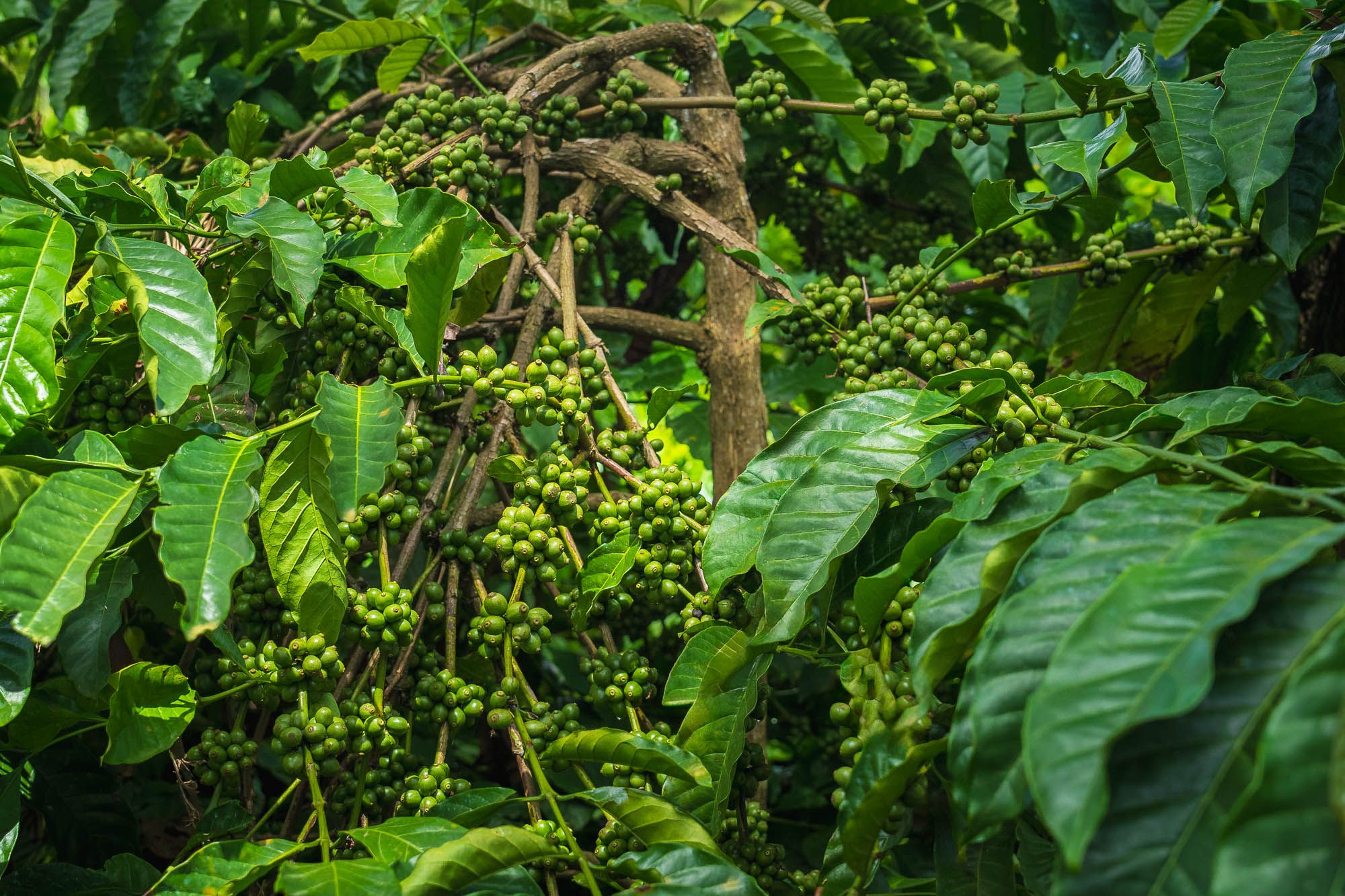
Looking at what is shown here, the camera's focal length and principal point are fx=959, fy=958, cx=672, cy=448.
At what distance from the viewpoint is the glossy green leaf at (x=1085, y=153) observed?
49.6 inches

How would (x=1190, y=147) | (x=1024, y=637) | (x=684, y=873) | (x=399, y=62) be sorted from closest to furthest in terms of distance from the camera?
(x=1024, y=637)
(x=684, y=873)
(x=1190, y=147)
(x=399, y=62)

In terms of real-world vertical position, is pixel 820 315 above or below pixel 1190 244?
below

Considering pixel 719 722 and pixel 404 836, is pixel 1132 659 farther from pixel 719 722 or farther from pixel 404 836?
pixel 404 836

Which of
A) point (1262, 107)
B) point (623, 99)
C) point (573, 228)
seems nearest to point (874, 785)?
point (1262, 107)

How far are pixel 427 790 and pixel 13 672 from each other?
0.45 metres

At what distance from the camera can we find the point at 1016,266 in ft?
5.83

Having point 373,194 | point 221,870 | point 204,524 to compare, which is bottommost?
point 221,870

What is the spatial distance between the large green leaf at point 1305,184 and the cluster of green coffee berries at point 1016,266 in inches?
18.4

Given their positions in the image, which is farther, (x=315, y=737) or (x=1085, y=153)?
(x=1085, y=153)

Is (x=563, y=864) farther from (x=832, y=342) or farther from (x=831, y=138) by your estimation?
(x=831, y=138)

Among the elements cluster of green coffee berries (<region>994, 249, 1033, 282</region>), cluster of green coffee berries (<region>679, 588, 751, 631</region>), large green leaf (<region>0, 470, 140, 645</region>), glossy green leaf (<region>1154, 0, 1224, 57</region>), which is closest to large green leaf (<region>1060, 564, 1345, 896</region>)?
cluster of green coffee berries (<region>679, 588, 751, 631</region>)

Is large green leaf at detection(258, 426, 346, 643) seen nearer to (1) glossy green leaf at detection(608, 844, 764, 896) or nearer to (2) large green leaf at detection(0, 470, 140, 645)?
(2) large green leaf at detection(0, 470, 140, 645)

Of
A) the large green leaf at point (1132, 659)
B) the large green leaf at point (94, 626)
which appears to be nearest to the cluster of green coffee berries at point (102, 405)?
the large green leaf at point (94, 626)

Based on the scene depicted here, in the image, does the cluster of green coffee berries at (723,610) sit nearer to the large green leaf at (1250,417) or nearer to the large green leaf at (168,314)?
the large green leaf at (1250,417)
